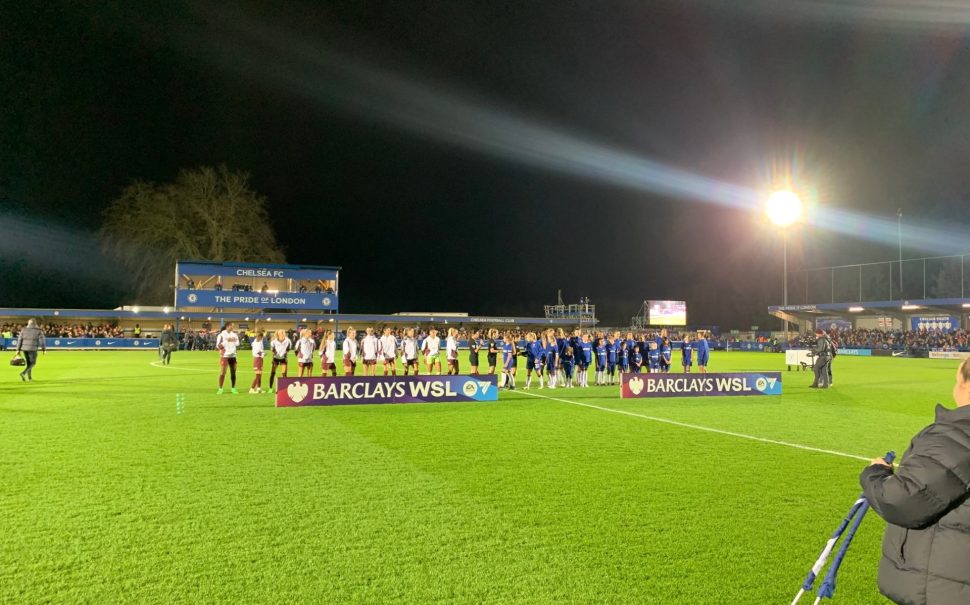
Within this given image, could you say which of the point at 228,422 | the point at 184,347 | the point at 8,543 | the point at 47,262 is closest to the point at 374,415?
the point at 228,422

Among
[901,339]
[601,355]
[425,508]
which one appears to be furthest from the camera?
[901,339]

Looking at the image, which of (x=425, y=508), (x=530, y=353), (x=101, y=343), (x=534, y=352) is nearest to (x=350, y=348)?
(x=530, y=353)

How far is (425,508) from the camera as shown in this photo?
6160mm

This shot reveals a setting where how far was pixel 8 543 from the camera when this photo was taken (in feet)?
16.9

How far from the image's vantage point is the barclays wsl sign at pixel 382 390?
47.1ft

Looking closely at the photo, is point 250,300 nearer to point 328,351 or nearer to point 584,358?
point 328,351

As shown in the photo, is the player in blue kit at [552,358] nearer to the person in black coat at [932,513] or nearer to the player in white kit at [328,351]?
the player in white kit at [328,351]

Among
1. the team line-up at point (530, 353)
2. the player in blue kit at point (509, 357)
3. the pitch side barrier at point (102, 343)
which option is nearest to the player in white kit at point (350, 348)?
the team line-up at point (530, 353)

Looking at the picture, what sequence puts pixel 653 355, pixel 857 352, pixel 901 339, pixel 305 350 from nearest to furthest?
pixel 305 350 → pixel 653 355 → pixel 857 352 → pixel 901 339

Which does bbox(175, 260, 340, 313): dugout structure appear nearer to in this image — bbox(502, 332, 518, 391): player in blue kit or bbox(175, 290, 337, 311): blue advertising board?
bbox(175, 290, 337, 311): blue advertising board

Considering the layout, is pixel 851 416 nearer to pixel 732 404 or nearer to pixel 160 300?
pixel 732 404

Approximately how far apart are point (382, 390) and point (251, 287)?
35023 millimetres

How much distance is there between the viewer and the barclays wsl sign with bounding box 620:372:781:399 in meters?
16.5

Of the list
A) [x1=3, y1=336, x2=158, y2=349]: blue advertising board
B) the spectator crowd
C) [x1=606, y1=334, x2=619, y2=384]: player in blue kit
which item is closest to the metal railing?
the spectator crowd
